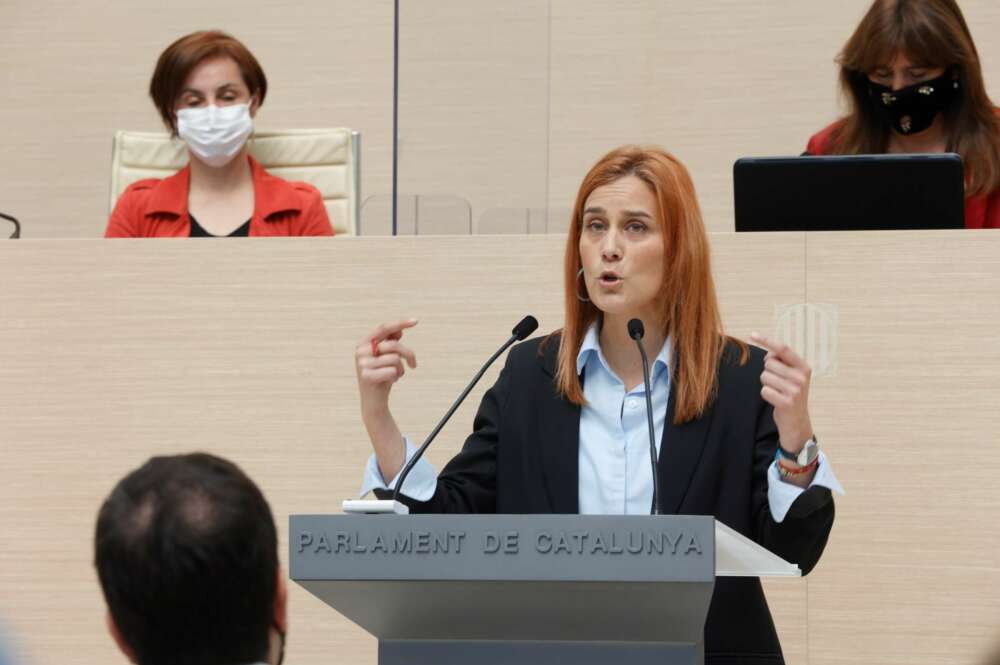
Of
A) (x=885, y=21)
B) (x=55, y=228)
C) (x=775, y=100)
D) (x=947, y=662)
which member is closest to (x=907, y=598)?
(x=947, y=662)

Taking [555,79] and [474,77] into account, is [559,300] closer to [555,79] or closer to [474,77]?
[474,77]

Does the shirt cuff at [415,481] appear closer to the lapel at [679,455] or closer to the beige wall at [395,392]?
the lapel at [679,455]

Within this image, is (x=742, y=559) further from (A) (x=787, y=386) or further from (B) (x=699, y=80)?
(B) (x=699, y=80)

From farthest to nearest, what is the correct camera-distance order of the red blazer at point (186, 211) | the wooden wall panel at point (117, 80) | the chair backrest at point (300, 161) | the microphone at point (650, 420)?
1. the wooden wall panel at point (117, 80)
2. the chair backrest at point (300, 161)
3. the red blazer at point (186, 211)
4. the microphone at point (650, 420)

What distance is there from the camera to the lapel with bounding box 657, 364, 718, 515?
2.33 meters

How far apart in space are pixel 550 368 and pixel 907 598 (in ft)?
2.87

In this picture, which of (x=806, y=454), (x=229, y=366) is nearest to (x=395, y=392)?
(x=229, y=366)

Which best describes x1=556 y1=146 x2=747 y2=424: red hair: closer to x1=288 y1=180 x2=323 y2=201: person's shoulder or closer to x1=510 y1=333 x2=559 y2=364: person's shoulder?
x1=510 y1=333 x2=559 y2=364: person's shoulder

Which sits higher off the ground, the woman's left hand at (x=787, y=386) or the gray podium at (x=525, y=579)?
the woman's left hand at (x=787, y=386)

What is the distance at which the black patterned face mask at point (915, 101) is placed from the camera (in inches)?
135

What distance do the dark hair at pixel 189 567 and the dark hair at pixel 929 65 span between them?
7.73 feet

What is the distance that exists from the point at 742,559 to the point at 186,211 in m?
2.39

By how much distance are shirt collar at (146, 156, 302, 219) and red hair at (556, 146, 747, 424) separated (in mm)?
1430

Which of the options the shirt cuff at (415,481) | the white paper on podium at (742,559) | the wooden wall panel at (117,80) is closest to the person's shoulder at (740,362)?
the shirt cuff at (415,481)
